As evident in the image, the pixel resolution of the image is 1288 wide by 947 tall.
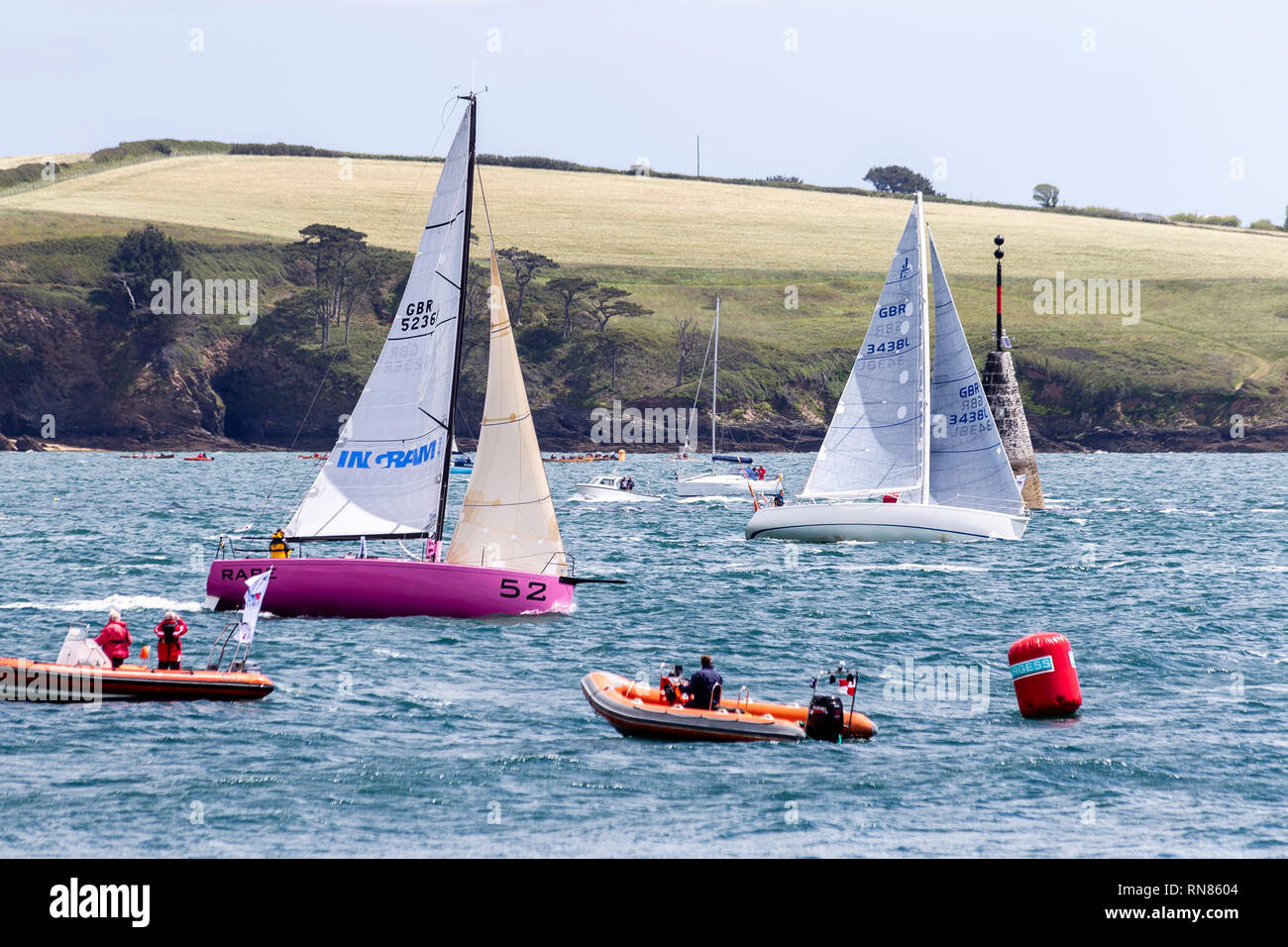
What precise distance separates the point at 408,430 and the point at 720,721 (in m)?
13.4

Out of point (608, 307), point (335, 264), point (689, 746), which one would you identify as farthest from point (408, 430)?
point (335, 264)

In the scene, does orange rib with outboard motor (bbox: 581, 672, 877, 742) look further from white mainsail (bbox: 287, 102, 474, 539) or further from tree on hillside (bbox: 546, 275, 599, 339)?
tree on hillside (bbox: 546, 275, 599, 339)

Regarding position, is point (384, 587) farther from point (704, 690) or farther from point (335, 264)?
point (335, 264)

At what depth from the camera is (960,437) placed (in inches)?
2044

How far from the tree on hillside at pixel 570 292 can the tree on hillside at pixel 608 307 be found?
1137mm

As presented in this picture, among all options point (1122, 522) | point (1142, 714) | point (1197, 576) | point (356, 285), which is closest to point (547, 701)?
point (1142, 714)

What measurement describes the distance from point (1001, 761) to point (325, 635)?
16.0 meters

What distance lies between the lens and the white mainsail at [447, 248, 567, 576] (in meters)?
32.5

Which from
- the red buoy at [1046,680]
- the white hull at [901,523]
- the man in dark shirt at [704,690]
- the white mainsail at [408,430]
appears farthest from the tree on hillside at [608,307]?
the man in dark shirt at [704,690]

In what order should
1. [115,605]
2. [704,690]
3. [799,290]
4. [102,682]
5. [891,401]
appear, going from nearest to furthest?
[704,690] → [102,682] → [115,605] → [891,401] → [799,290]

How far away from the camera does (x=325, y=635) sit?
32312 millimetres

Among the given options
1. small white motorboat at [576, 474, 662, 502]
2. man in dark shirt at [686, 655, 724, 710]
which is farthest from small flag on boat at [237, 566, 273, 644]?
small white motorboat at [576, 474, 662, 502]

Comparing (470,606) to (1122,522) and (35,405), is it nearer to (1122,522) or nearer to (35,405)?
(1122,522)

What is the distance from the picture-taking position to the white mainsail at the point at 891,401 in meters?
50.5
